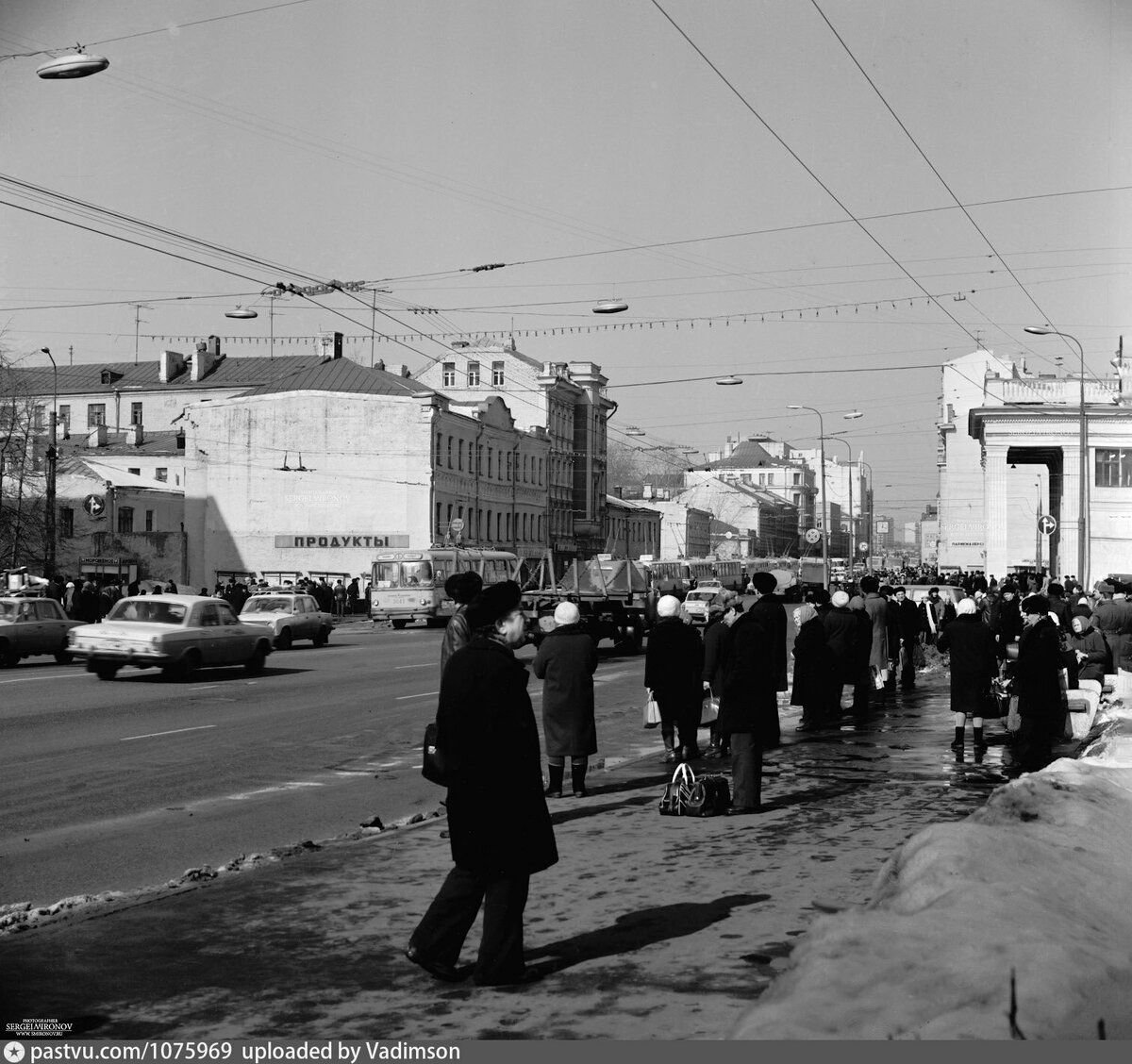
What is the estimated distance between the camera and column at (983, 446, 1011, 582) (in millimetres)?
67500

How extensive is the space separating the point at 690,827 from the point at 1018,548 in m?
61.2

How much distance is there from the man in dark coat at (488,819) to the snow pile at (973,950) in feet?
4.72

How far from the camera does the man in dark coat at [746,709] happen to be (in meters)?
11.1

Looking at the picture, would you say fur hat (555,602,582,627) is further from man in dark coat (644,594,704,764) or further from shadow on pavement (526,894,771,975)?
shadow on pavement (526,894,771,975)

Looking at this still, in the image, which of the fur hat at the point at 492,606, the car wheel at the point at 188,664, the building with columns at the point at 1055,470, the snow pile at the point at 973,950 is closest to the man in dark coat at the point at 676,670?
the snow pile at the point at 973,950

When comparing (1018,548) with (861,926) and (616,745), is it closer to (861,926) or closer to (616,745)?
(616,745)

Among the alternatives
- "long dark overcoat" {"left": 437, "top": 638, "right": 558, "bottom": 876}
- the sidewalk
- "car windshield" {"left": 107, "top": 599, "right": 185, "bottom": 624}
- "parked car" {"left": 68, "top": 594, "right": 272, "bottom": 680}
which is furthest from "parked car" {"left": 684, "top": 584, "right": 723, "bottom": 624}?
"long dark overcoat" {"left": 437, "top": 638, "right": 558, "bottom": 876}

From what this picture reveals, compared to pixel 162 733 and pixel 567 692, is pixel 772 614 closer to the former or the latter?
pixel 567 692

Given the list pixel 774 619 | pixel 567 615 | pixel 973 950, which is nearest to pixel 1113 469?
pixel 774 619

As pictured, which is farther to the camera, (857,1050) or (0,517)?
(0,517)

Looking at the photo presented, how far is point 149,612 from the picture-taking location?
→ 24906 millimetres

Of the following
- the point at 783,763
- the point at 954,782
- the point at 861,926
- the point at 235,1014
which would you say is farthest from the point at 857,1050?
the point at 783,763

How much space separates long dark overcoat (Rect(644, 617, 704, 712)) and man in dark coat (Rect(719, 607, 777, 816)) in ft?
7.11

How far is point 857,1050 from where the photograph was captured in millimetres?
4250
